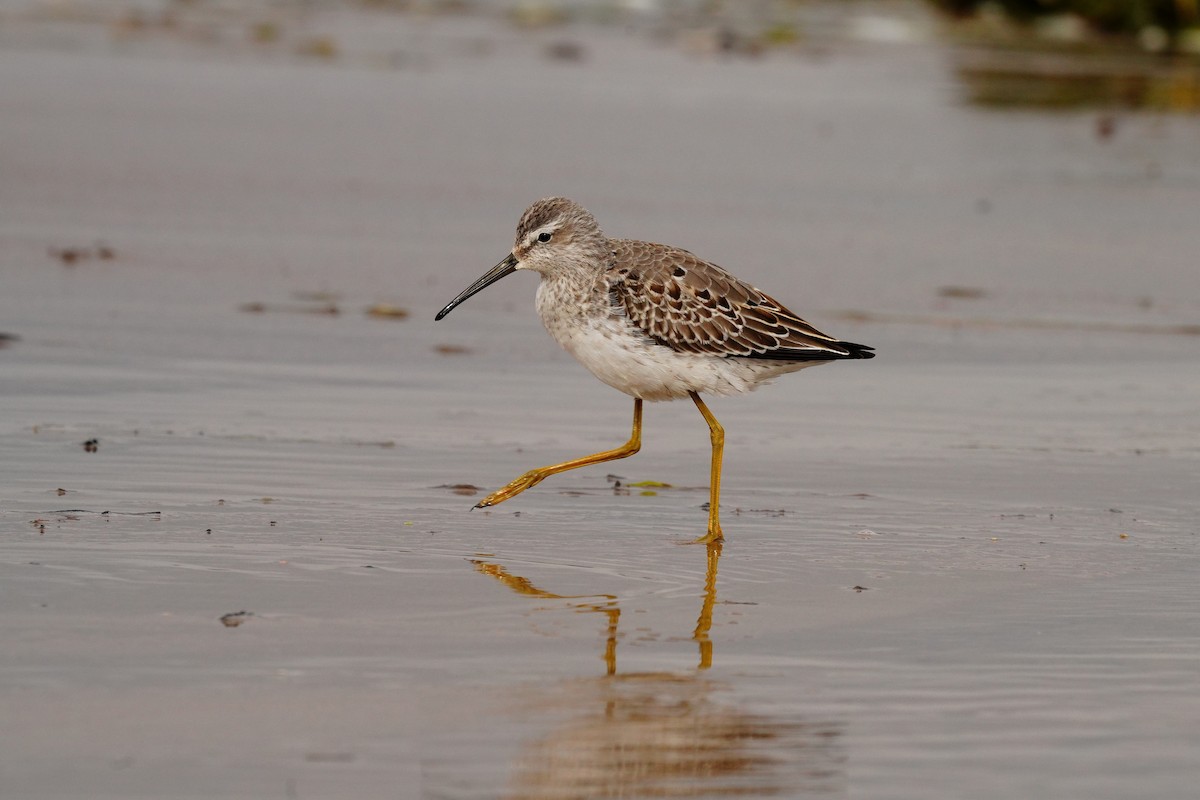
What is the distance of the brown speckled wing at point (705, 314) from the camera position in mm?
7848

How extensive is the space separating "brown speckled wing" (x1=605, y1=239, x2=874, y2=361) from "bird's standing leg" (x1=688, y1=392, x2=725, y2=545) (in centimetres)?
29

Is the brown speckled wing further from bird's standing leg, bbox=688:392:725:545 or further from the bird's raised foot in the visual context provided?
the bird's raised foot

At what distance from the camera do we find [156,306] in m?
11.4

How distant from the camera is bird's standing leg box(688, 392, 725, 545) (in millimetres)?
7141

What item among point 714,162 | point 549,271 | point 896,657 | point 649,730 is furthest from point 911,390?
point 714,162

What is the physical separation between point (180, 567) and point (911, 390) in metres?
4.90

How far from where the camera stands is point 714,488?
7.46m

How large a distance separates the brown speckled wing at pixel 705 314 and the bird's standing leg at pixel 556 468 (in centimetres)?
44

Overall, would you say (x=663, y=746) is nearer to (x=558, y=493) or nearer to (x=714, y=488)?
(x=714, y=488)

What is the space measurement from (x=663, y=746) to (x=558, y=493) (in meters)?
3.15

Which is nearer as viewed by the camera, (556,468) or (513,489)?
(513,489)

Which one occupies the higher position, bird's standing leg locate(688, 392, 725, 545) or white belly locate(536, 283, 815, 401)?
white belly locate(536, 283, 815, 401)

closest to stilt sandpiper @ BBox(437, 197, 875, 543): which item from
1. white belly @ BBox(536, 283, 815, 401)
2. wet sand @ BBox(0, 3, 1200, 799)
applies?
white belly @ BBox(536, 283, 815, 401)

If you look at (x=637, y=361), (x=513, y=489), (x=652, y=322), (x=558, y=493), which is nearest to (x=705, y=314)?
(x=652, y=322)
